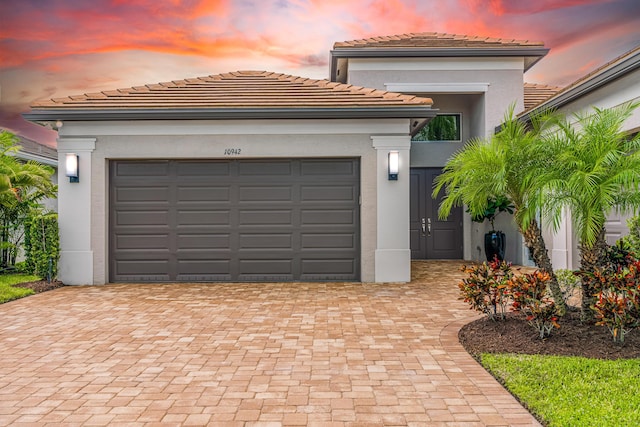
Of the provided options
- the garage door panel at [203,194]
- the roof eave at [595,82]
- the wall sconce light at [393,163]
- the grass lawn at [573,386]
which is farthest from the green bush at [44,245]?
the roof eave at [595,82]

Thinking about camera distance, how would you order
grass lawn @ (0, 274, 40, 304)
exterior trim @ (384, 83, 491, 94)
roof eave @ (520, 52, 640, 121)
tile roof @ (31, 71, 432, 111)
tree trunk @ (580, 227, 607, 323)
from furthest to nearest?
1. exterior trim @ (384, 83, 491, 94)
2. tile roof @ (31, 71, 432, 111)
3. grass lawn @ (0, 274, 40, 304)
4. roof eave @ (520, 52, 640, 121)
5. tree trunk @ (580, 227, 607, 323)

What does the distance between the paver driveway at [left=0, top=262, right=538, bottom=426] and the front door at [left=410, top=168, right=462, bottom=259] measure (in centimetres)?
634

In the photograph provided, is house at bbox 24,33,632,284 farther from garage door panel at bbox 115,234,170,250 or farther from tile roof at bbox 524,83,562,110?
tile roof at bbox 524,83,562,110

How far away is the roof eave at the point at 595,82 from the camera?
7.34m

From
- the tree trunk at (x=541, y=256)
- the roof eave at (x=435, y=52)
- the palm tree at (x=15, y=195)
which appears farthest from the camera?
the roof eave at (x=435, y=52)

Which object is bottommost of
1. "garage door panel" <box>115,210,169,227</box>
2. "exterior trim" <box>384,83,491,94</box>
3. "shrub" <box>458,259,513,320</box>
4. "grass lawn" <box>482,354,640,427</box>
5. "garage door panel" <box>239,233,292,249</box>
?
"grass lawn" <box>482,354,640,427</box>

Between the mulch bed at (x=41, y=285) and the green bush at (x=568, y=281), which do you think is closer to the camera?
the green bush at (x=568, y=281)

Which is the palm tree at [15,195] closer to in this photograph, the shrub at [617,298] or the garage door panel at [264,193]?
the garage door panel at [264,193]

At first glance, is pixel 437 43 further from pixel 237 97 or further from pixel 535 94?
pixel 237 97

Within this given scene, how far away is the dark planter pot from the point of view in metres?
12.4

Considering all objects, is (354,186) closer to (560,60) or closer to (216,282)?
(216,282)

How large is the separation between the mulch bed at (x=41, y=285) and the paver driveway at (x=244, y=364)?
1.02 m

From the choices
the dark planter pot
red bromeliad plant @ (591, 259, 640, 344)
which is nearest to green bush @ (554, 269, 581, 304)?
red bromeliad plant @ (591, 259, 640, 344)

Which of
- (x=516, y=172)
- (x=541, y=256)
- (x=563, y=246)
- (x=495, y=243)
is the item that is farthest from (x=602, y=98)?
(x=495, y=243)
